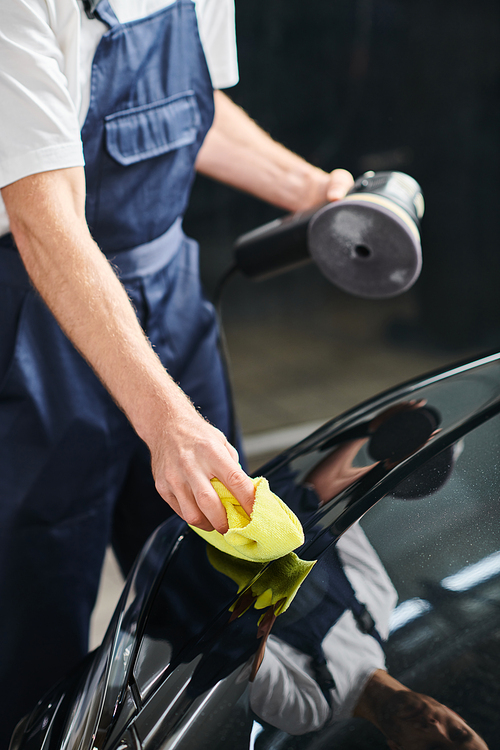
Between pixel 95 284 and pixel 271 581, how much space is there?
13.8 inches

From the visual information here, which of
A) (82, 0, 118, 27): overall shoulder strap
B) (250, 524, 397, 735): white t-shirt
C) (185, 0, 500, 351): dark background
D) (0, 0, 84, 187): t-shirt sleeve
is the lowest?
(185, 0, 500, 351): dark background

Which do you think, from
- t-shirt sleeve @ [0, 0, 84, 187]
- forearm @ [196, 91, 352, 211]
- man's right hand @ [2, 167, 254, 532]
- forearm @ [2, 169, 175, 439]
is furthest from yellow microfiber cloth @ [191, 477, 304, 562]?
forearm @ [196, 91, 352, 211]

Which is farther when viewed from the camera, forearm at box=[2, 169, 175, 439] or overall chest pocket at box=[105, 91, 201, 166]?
overall chest pocket at box=[105, 91, 201, 166]

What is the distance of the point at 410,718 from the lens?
0.50 metres

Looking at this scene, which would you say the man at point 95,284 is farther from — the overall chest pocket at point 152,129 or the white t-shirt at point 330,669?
the white t-shirt at point 330,669

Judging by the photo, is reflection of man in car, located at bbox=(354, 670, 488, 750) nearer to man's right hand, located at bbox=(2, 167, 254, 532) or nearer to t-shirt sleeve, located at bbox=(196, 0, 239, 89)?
man's right hand, located at bbox=(2, 167, 254, 532)

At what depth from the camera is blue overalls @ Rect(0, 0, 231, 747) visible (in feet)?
3.05

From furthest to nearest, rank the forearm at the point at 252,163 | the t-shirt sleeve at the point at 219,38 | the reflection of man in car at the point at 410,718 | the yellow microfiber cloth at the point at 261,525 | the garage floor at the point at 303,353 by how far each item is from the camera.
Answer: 1. the garage floor at the point at 303,353
2. the forearm at the point at 252,163
3. the t-shirt sleeve at the point at 219,38
4. the yellow microfiber cloth at the point at 261,525
5. the reflection of man in car at the point at 410,718

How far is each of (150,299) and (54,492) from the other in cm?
32

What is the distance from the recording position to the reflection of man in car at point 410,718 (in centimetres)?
48

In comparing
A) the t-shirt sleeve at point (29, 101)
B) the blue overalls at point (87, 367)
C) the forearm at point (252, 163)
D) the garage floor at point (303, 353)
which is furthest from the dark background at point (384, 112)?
the t-shirt sleeve at point (29, 101)

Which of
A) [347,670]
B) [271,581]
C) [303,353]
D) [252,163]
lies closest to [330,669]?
[347,670]

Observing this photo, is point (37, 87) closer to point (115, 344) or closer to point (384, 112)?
point (115, 344)

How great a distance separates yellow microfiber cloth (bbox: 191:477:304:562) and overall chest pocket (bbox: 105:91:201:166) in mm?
540
